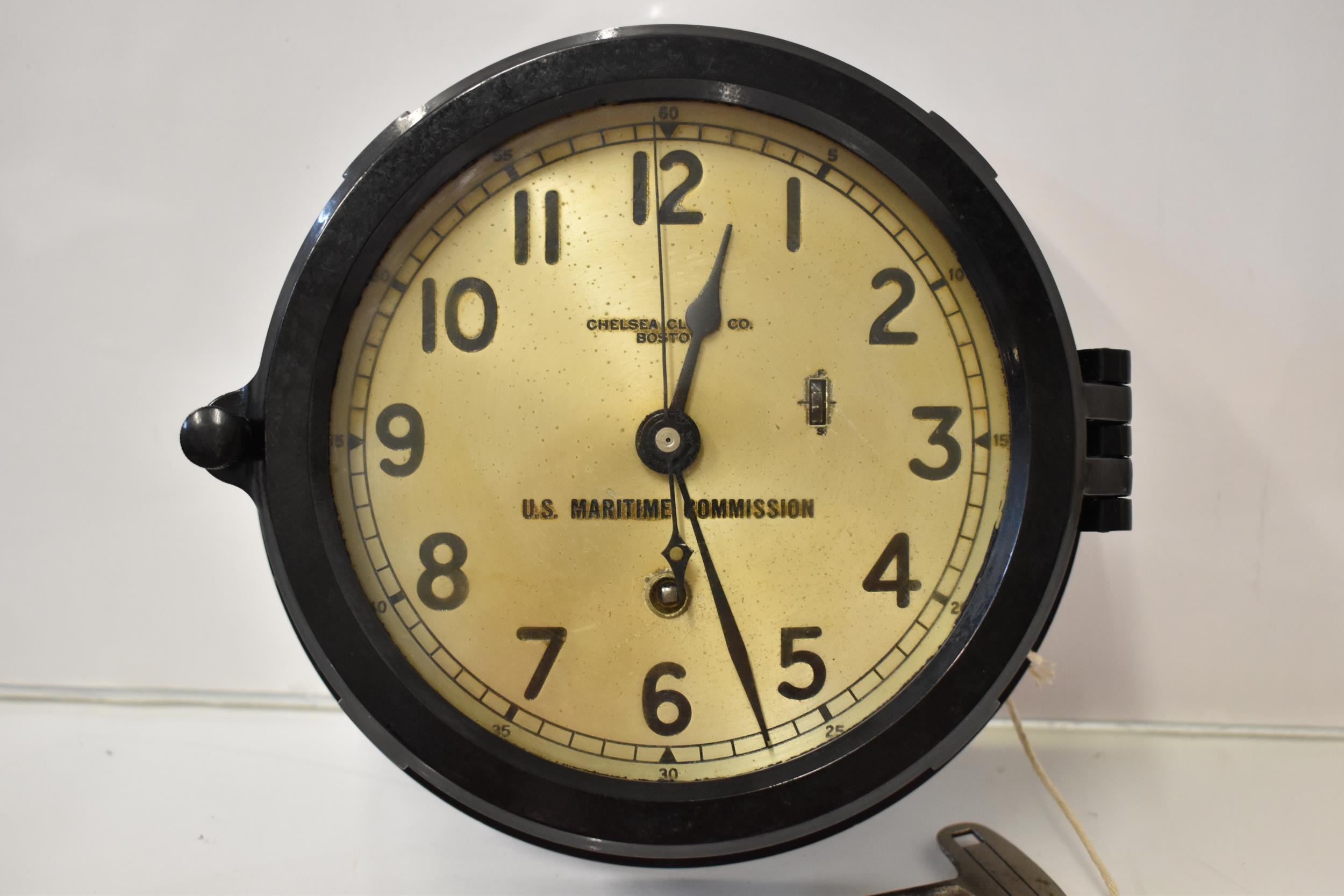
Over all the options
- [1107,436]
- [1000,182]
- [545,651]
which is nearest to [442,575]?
[545,651]

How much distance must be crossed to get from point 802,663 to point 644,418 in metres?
0.29

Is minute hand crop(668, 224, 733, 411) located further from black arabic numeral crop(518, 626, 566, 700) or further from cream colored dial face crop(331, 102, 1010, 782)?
black arabic numeral crop(518, 626, 566, 700)

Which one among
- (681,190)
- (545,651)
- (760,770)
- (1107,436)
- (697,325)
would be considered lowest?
(760,770)

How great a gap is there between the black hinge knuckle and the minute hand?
1.19ft

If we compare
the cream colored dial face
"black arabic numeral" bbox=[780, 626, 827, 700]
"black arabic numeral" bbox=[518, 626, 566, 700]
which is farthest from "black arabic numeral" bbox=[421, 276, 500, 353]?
"black arabic numeral" bbox=[780, 626, 827, 700]


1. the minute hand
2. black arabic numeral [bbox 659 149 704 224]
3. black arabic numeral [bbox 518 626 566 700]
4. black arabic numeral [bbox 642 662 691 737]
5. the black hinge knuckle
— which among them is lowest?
black arabic numeral [bbox 642 662 691 737]

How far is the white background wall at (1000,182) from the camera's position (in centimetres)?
127

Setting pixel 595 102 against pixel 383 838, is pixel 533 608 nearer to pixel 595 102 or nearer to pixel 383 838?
pixel 383 838

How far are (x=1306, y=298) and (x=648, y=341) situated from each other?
0.99 metres

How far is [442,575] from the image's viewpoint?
0.90 m

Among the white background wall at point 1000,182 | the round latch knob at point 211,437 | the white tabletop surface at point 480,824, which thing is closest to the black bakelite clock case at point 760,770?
A: the round latch knob at point 211,437

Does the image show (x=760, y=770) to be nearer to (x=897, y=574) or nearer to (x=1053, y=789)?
(x=897, y=574)

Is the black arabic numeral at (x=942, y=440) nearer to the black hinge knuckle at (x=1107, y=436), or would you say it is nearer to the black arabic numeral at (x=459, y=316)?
the black hinge knuckle at (x=1107, y=436)

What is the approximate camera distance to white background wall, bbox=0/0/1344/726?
1.27m
